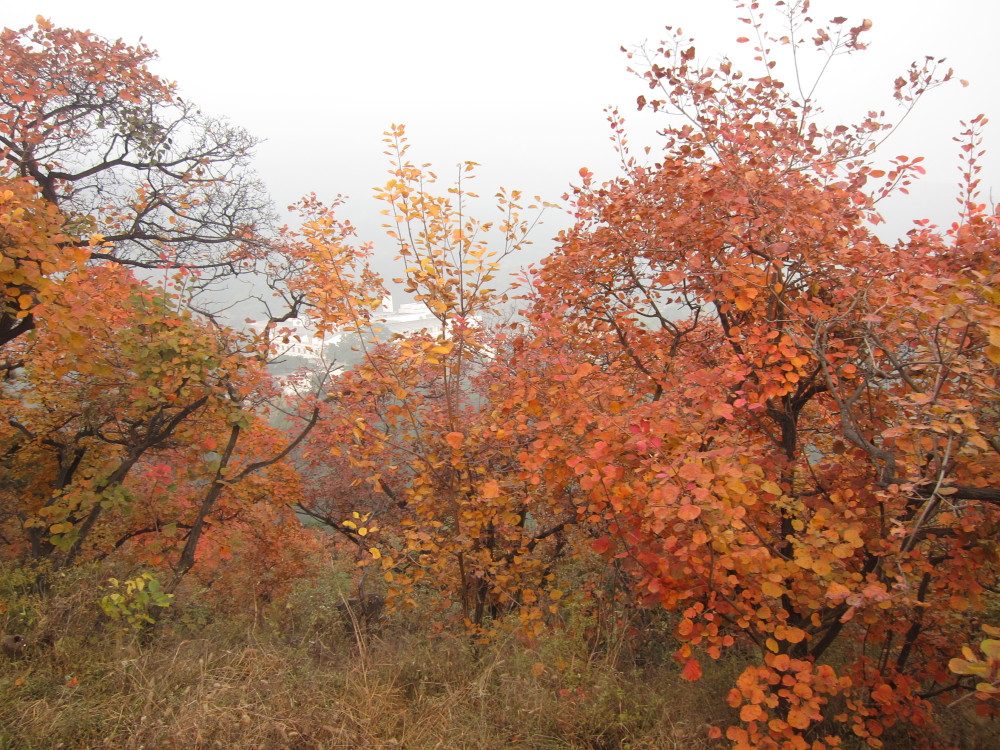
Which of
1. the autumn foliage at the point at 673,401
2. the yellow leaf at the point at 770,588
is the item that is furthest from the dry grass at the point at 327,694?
the yellow leaf at the point at 770,588

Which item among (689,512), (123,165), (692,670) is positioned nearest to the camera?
(689,512)

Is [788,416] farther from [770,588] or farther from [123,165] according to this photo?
[123,165]

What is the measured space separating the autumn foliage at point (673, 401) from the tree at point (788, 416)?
27 millimetres

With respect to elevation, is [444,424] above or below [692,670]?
above

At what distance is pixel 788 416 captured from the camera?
156 inches

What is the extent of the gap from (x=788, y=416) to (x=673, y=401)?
0.92m

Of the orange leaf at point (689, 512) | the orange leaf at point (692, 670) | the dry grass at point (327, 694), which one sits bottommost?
the dry grass at point (327, 694)

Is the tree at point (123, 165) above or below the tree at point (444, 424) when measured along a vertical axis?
above

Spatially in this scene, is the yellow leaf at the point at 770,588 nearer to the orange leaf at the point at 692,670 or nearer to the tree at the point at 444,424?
the orange leaf at the point at 692,670

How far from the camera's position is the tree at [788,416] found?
2.57m

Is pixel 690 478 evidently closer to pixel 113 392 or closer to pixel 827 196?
pixel 827 196

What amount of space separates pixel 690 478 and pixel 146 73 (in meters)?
8.27

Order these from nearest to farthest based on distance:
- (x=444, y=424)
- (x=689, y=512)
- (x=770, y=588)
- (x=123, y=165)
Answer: (x=689, y=512)
(x=770, y=588)
(x=444, y=424)
(x=123, y=165)

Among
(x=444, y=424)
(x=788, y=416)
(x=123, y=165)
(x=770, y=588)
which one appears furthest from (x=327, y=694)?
(x=123, y=165)
